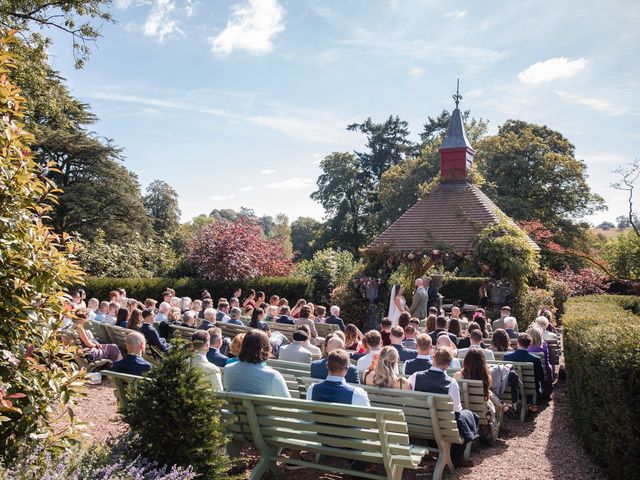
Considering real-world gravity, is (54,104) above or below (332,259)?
above

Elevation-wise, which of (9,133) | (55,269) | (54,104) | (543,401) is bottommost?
(543,401)

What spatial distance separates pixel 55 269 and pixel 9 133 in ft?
2.81

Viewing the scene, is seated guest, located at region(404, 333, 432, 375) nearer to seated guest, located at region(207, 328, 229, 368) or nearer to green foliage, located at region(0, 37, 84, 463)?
seated guest, located at region(207, 328, 229, 368)

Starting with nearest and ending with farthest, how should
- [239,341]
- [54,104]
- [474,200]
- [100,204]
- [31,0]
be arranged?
[239,341]
[31,0]
[54,104]
[474,200]
[100,204]

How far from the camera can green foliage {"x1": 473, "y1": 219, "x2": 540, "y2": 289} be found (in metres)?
15.4

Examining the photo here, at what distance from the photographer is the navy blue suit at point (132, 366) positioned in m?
6.35

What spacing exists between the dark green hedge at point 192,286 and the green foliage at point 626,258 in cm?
1465

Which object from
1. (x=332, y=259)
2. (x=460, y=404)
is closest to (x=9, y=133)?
(x=460, y=404)

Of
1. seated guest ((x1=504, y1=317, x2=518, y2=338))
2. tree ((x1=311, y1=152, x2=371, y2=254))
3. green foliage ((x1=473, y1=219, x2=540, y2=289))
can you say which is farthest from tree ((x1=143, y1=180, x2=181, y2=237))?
seated guest ((x1=504, y1=317, x2=518, y2=338))

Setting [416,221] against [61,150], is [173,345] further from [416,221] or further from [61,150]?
[61,150]

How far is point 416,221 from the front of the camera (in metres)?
18.8

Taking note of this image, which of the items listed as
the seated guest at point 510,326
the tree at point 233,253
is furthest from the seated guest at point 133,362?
the tree at point 233,253

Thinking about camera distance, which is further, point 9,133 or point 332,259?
point 332,259

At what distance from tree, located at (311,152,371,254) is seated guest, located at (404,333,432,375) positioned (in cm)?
4120
